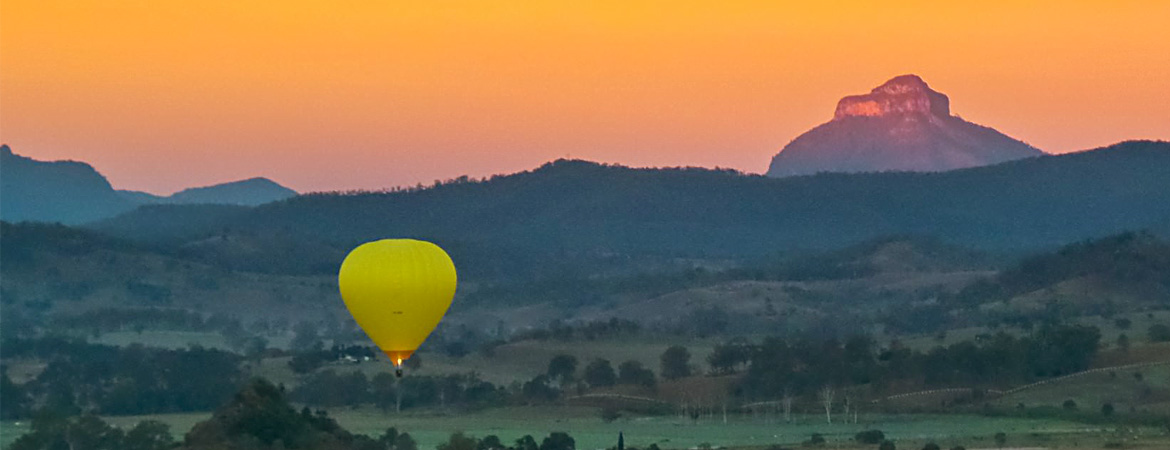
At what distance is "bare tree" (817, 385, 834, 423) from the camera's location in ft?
276

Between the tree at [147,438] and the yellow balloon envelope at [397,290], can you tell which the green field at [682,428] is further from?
the yellow balloon envelope at [397,290]

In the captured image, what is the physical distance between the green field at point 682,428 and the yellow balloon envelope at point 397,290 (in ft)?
26.0

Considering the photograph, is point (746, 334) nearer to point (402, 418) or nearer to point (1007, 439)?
point (402, 418)

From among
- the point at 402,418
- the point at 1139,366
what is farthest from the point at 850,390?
the point at 402,418

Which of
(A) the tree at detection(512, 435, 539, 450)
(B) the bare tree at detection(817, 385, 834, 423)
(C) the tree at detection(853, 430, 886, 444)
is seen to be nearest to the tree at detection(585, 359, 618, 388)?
(B) the bare tree at detection(817, 385, 834, 423)

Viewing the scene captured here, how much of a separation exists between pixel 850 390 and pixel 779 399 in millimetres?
2775

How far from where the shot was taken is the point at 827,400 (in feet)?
294

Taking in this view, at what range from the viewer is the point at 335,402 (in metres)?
101

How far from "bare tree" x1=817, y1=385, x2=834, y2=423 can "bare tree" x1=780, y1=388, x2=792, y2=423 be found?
116 centimetres

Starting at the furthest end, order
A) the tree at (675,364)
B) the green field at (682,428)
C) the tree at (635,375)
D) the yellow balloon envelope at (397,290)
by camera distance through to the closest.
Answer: the tree at (675,364), the tree at (635,375), the green field at (682,428), the yellow balloon envelope at (397,290)

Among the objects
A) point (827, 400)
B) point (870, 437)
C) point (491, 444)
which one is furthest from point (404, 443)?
point (827, 400)

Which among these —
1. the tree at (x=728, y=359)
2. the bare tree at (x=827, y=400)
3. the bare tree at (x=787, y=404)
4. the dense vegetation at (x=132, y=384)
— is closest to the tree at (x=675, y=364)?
the tree at (x=728, y=359)

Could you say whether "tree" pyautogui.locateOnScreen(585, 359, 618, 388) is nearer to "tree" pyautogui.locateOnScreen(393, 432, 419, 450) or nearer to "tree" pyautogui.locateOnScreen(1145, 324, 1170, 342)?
"tree" pyautogui.locateOnScreen(1145, 324, 1170, 342)

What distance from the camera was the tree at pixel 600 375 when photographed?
4107 inches
